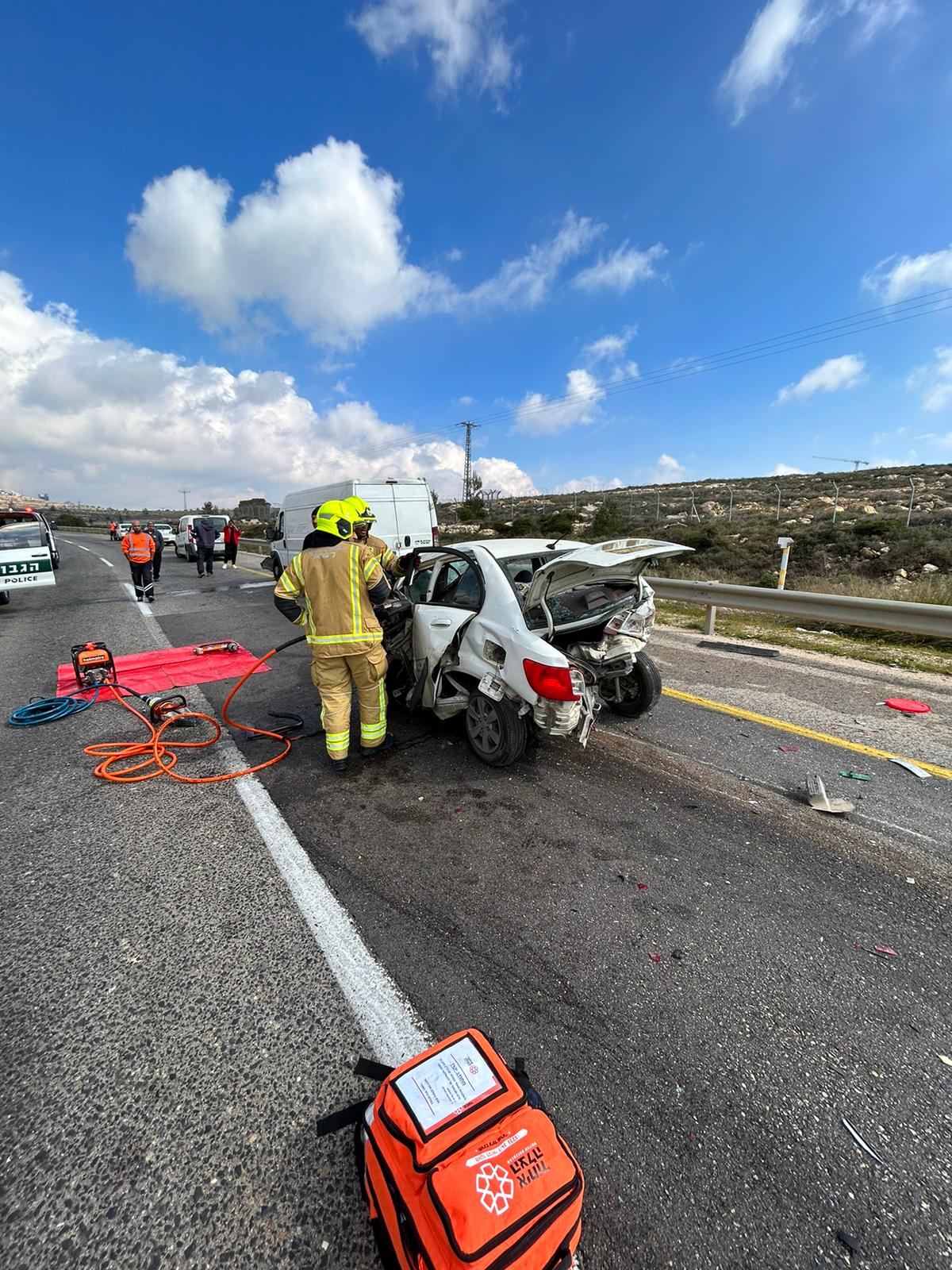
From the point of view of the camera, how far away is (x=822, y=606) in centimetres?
654

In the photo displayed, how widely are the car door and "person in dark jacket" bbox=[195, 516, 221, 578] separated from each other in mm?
13081

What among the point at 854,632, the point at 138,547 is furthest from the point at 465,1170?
the point at 138,547

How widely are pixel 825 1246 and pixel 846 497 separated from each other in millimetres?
31814

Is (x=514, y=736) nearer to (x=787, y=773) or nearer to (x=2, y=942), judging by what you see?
(x=787, y=773)

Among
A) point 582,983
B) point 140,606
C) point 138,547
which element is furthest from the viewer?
point 138,547

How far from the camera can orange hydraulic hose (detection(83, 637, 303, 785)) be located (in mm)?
3732

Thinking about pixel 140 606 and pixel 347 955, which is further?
pixel 140 606

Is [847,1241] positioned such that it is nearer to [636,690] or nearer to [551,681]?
[551,681]

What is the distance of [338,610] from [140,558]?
9.72m

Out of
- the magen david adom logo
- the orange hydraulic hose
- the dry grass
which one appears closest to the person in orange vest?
the orange hydraulic hose

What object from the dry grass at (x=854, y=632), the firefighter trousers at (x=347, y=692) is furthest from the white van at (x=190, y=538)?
the firefighter trousers at (x=347, y=692)

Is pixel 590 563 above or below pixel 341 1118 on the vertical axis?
above

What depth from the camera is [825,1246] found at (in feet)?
4.44

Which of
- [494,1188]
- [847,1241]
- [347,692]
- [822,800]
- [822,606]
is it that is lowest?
[847,1241]
